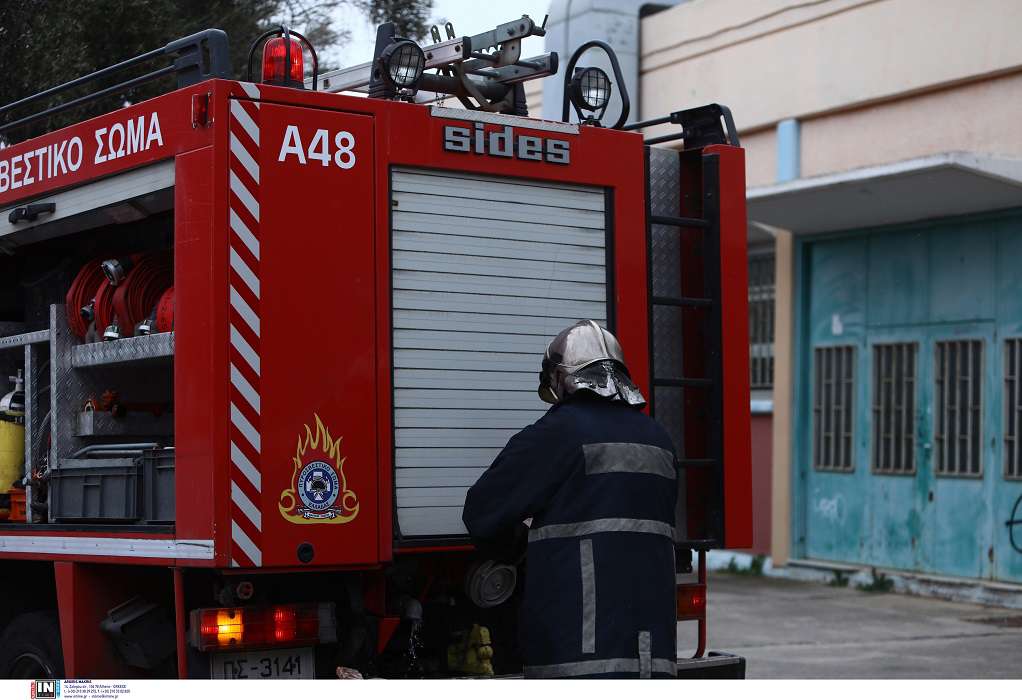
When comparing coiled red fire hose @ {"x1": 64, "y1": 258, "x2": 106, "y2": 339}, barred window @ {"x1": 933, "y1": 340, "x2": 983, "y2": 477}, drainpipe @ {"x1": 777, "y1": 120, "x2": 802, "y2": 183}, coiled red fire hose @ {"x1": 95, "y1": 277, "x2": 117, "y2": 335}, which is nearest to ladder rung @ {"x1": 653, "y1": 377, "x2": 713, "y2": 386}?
coiled red fire hose @ {"x1": 95, "y1": 277, "x2": 117, "y2": 335}

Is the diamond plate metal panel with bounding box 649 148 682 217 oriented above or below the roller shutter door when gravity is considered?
above

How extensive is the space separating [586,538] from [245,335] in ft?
4.25

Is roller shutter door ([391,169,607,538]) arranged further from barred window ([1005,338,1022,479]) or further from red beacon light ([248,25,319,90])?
barred window ([1005,338,1022,479])

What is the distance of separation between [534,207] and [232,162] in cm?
121

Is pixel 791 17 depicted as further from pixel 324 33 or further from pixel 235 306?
pixel 235 306

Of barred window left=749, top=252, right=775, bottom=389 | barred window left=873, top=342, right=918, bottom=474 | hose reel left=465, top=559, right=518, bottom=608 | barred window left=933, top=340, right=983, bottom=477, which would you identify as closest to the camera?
hose reel left=465, top=559, right=518, bottom=608

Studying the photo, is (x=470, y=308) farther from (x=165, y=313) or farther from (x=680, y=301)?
(x=165, y=313)

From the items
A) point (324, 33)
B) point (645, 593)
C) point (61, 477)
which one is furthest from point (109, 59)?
point (645, 593)

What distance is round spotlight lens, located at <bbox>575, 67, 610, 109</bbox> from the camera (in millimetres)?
6555

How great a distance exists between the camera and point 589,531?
16.1 feet

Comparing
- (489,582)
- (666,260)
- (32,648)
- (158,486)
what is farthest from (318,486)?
(666,260)

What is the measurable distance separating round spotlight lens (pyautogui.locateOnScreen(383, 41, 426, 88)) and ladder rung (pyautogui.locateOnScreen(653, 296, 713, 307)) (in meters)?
1.27

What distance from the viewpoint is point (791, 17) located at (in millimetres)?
14781

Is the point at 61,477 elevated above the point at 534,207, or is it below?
below
